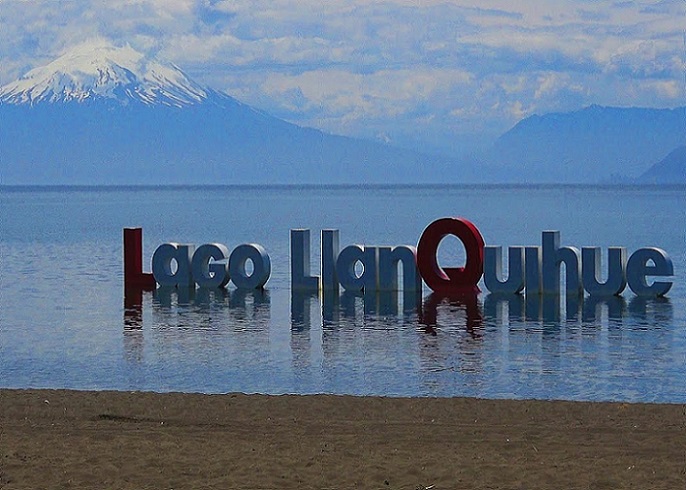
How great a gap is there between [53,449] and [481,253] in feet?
52.9

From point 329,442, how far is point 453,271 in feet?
51.1

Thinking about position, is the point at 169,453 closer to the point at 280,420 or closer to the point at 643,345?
the point at 280,420

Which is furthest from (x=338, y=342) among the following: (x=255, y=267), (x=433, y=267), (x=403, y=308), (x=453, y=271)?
(x=255, y=267)

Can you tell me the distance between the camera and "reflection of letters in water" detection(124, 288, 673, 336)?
21.8m

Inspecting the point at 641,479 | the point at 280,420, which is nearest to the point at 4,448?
the point at 280,420

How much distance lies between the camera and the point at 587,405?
13039 millimetres

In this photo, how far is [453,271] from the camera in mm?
26391

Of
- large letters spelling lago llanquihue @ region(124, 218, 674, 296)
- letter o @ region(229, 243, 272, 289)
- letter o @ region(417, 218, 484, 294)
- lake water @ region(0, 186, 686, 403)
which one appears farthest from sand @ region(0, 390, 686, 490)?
letter o @ region(229, 243, 272, 289)

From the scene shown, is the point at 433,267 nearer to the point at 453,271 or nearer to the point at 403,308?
the point at 453,271

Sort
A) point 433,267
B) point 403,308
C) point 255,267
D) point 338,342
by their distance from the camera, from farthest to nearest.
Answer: point 255,267
point 433,267
point 403,308
point 338,342

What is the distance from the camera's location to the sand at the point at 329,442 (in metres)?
9.52

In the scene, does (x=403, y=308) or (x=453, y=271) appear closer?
(x=403, y=308)

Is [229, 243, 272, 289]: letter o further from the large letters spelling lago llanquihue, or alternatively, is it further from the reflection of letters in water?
the reflection of letters in water

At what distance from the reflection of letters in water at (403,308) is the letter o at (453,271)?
1.45 feet
